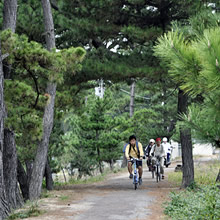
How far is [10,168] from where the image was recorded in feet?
34.6

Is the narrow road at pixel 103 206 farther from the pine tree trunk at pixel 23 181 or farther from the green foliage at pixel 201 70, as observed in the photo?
the green foliage at pixel 201 70

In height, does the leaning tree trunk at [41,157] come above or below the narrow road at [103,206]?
above

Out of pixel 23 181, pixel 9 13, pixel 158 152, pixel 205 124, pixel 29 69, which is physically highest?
pixel 9 13

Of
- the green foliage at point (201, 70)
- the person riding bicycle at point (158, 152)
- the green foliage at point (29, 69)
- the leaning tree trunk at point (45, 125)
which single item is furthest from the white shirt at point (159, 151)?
the green foliage at point (201, 70)

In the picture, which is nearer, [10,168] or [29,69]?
[29,69]

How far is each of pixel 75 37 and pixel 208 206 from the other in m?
9.42

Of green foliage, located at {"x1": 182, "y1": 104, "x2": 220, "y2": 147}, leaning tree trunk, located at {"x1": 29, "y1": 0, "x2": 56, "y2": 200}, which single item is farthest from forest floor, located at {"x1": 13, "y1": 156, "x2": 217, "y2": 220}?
green foliage, located at {"x1": 182, "y1": 104, "x2": 220, "y2": 147}

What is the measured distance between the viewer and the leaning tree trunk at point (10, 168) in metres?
10.4

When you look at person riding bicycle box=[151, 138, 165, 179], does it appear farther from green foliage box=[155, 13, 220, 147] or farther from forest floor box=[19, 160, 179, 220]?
green foliage box=[155, 13, 220, 147]

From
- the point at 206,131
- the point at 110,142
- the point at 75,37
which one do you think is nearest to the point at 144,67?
the point at 75,37

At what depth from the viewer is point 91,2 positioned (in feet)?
42.3

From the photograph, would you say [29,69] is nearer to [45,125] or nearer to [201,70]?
[45,125]

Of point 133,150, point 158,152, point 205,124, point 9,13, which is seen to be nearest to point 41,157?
point 133,150

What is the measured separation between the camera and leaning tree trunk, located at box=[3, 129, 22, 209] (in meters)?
10.4
